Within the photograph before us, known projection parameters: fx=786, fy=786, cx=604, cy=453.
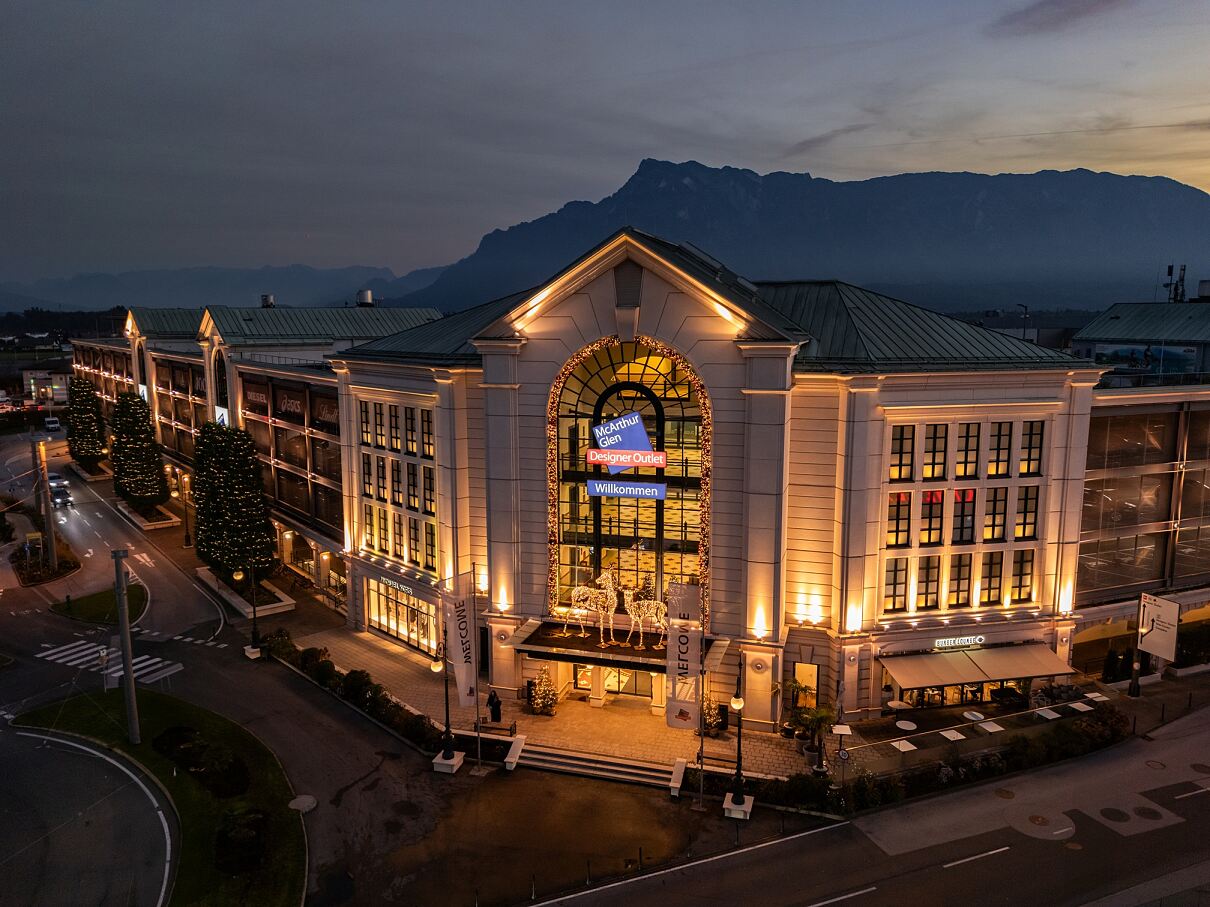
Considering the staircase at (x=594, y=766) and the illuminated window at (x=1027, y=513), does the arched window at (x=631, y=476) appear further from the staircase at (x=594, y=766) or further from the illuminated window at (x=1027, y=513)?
the illuminated window at (x=1027, y=513)

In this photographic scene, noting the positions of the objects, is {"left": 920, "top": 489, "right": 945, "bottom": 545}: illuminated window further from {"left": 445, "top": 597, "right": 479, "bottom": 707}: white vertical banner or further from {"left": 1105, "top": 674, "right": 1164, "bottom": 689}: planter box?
{"left": 445, "top": 597, "right": 479, "bottom": 707}: white vertical banner

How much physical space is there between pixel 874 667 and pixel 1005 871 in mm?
11792

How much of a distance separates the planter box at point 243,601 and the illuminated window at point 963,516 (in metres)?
44.1

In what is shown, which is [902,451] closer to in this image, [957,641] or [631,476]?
[957,641]

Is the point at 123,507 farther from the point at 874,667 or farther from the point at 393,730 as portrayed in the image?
the point at 874,667

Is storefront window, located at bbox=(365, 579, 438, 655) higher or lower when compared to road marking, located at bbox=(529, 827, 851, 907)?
higher

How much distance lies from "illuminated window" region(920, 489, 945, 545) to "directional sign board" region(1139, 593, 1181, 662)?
13066 millimetres

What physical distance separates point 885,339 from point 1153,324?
40687mm

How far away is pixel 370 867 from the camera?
95.3ft

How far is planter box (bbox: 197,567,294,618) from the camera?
5547 centimetres

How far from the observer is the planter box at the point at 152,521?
7712 cm

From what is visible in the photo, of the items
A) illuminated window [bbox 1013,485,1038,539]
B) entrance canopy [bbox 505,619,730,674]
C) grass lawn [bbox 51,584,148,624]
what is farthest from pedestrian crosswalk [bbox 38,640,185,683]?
illuminated window [bbox 1013,485,1038,539]

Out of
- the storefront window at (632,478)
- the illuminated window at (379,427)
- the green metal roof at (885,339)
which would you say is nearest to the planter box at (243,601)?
the illuminated window at (379,427)

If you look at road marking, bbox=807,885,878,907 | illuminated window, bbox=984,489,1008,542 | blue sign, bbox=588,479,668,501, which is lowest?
road marking, bbox=807,885,878,907
